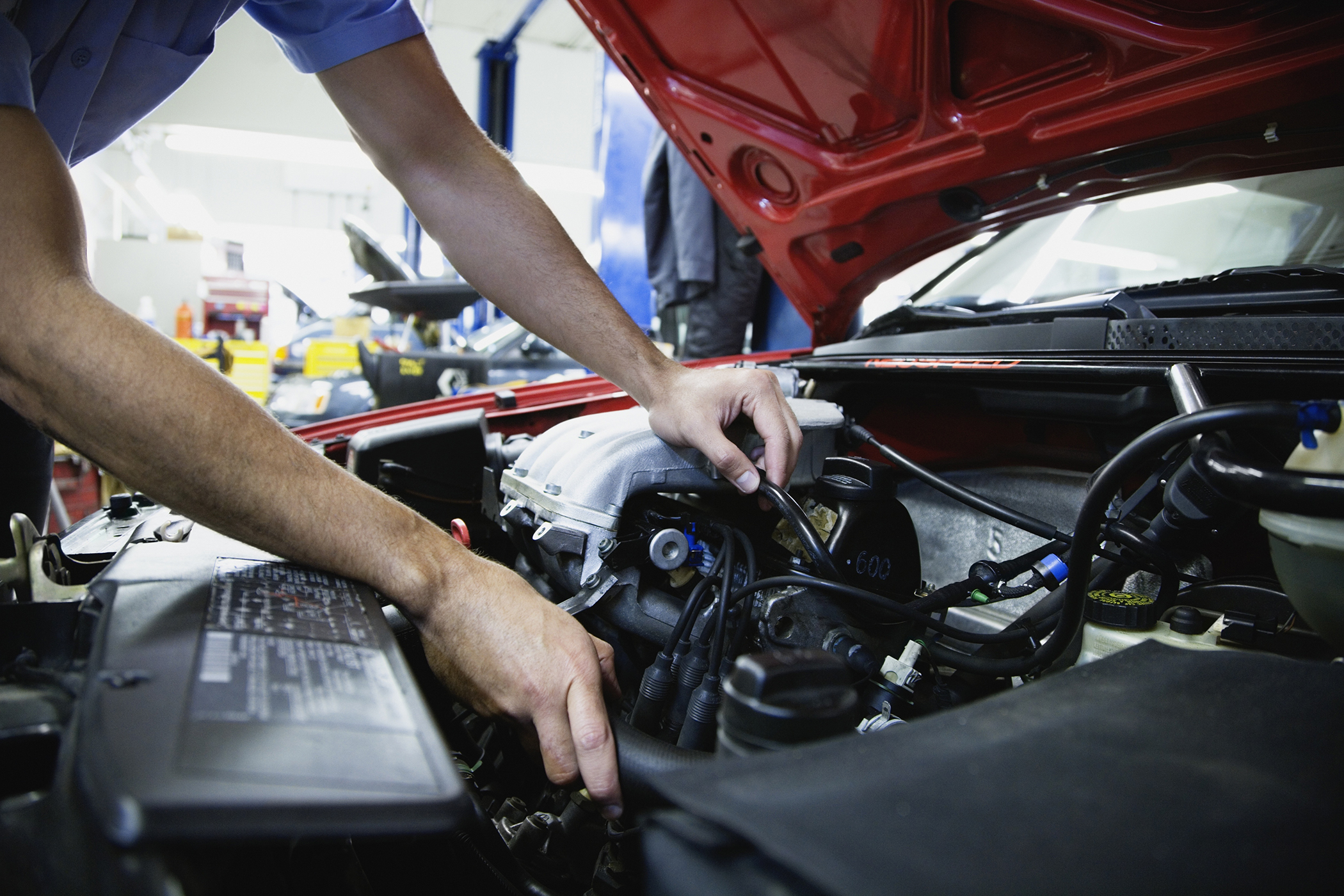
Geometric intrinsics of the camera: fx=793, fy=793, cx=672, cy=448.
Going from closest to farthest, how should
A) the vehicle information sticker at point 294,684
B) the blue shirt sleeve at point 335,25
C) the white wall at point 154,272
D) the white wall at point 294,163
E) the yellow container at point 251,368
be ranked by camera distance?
the vehicle information sticker at point 294,684, the blue shirt sleeve at point 335,25, the yellow container at point 251,368, the white wall at point 154,272, the white wall at point 294,163

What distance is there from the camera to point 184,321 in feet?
20.6

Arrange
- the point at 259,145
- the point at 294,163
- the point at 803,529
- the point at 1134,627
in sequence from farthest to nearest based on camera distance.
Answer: the point at 294,163
the point at 259,145
the point at 803,529
the point at 1134,627

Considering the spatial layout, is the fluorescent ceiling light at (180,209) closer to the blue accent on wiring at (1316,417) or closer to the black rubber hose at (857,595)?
the black rubber hose at (857,595)

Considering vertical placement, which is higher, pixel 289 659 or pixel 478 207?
pixel 478 207

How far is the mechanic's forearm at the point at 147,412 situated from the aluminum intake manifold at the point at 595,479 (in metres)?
0.20

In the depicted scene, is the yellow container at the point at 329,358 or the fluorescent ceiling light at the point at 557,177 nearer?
the yellow container at the point at 329,358

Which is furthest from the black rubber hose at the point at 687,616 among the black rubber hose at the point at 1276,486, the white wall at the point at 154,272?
the white wall at the point at 154,272

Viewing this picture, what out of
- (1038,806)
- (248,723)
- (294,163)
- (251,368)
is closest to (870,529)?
(1038,806)

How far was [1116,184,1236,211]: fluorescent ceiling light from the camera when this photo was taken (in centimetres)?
129

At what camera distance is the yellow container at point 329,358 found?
13.5 feet

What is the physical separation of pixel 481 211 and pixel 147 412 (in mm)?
603

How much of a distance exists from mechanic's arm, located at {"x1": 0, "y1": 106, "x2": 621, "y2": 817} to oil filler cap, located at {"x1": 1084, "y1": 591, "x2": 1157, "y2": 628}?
500 millimetres

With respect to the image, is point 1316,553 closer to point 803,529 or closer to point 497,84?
point 803,529

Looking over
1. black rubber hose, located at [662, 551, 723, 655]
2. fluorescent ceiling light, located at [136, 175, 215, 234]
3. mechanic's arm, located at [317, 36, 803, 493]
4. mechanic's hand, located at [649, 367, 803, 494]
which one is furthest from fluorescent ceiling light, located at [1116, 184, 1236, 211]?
fluorescent ceiling light, located at [136, 175, 215, 234]
